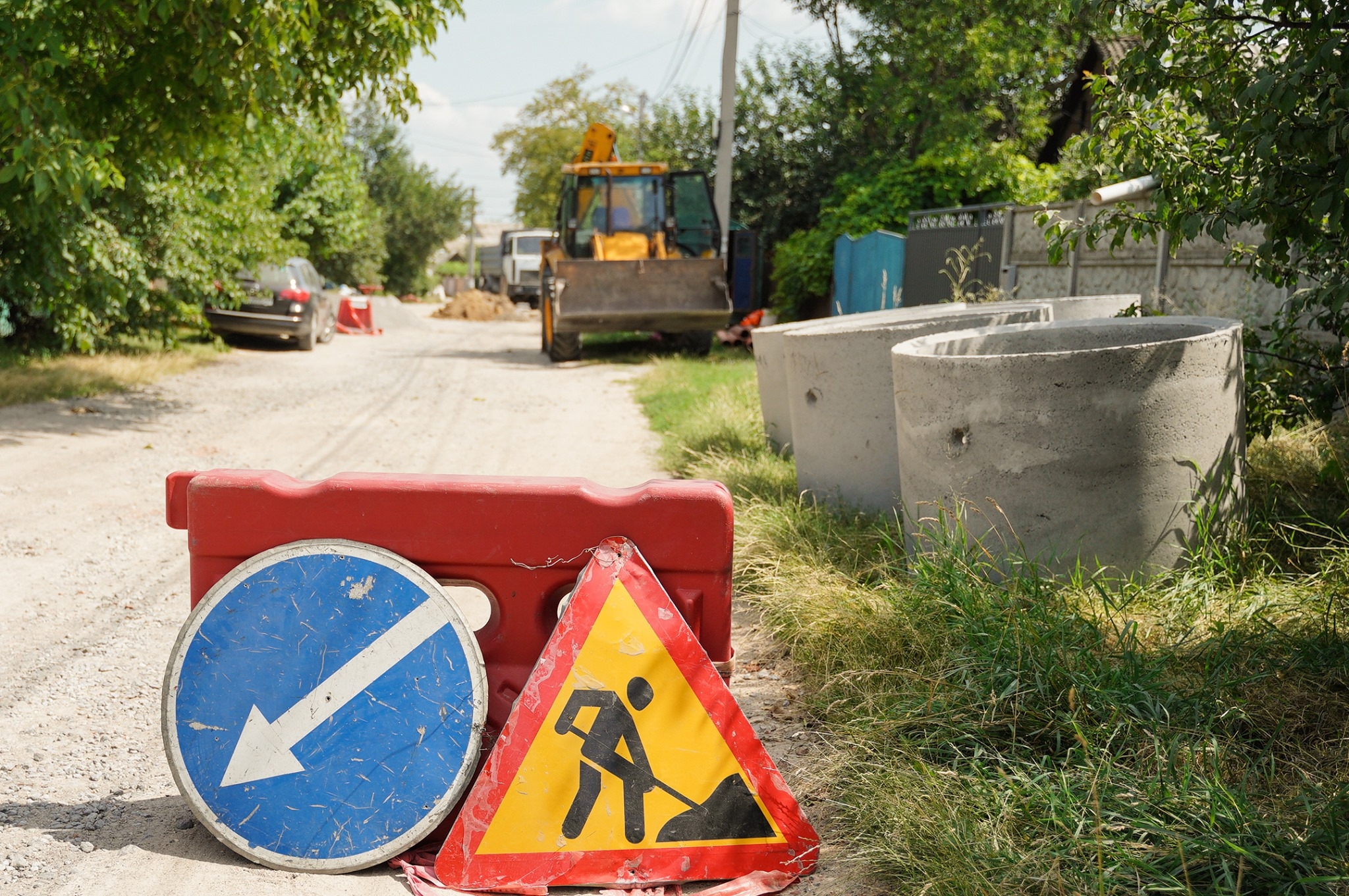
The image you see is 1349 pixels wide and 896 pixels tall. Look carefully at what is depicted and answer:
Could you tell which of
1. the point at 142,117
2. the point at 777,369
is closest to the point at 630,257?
the point at 142,117

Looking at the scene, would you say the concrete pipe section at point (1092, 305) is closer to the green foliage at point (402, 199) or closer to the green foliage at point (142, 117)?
the green foliage at point (142, 117)

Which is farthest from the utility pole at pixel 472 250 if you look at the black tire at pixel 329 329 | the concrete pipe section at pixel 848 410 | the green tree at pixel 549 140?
the concrete pipe section at pixel 848 410

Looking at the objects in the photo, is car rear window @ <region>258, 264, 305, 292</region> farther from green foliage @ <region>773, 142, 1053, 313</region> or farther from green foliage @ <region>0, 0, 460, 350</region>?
green foliage @ <region>773, 142, 1053, 313</region>

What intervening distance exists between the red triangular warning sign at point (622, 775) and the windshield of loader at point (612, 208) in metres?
14.9

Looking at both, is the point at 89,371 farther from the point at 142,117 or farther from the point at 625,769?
the point at 625,769

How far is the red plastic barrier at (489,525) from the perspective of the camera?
9.47ft

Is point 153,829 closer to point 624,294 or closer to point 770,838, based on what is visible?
point 770,838

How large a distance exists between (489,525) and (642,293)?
42.3ft

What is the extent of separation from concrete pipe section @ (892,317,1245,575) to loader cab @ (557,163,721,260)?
522 inches

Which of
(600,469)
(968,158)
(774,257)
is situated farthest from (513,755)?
(774,257)

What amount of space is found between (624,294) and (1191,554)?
39.8 ft

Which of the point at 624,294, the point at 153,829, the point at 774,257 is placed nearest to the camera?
the point at 153,829

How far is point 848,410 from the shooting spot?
544 centimetres

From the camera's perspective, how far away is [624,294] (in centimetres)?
1555
